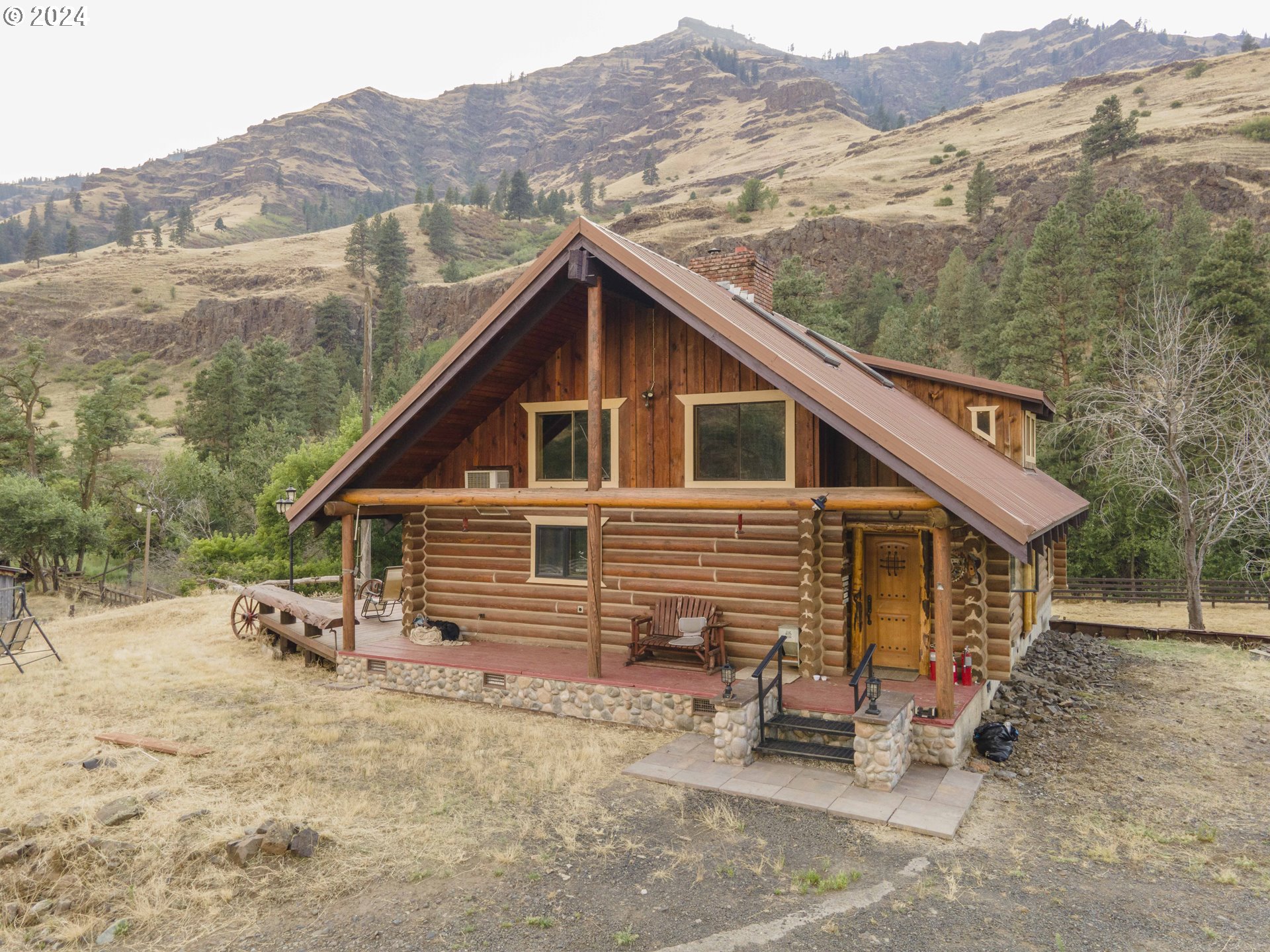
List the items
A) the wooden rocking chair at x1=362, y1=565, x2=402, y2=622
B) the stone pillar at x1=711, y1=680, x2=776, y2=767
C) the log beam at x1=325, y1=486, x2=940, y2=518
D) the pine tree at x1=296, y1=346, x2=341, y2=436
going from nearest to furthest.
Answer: the stone pillar at x1=711, y1=680, x2=776, y2=767 → the log beam at x1=325, y1=486, x2=940, y2=518 → the wooden rocking chair at x1=362, y1=565, x2=402, y2=622 → the pine tree at x1=296, y1=346, x2=341, y2=436

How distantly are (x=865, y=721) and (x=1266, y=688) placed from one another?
33.2 ft

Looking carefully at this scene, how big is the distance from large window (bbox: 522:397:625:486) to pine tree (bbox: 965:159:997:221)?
256 feet

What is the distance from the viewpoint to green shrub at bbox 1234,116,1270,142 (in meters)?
72.5

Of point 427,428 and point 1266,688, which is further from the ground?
point 427,428

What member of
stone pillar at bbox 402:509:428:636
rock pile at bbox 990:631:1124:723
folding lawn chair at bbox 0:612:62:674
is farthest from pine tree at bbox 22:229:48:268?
rock pile at bbox 990:631:1124:723

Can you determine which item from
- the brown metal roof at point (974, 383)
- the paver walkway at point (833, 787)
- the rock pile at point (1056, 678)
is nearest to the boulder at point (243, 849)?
the paver walkway at point (833, 787)

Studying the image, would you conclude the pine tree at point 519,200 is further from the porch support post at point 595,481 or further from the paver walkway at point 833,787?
the paver walkway at point 833,787

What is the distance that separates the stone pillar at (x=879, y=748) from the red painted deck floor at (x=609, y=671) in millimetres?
820

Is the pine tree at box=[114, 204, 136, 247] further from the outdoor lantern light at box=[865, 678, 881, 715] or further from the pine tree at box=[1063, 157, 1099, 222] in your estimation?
the outdoor lantern light at box=[865, 678, 881, 715]

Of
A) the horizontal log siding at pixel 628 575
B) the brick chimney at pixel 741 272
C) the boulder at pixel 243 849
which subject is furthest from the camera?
the brick chimney at pixel 741 272

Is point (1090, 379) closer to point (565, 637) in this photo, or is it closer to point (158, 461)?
point (565, 637)

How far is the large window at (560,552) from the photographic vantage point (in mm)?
13609

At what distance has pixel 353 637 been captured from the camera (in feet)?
43.8

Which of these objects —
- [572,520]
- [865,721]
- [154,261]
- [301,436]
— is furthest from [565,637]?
[154,261]
